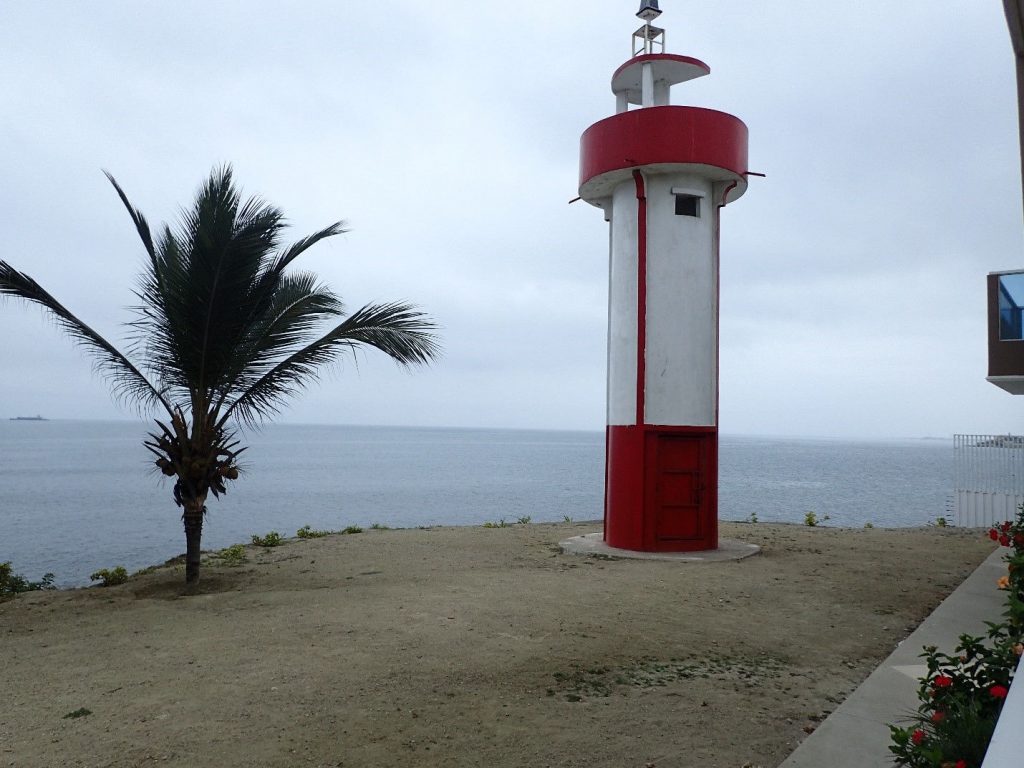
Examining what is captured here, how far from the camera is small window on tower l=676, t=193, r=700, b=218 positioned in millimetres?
12297

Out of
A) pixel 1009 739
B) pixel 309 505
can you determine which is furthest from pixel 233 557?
pixel 309 505

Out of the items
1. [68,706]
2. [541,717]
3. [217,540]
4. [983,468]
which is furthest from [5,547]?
[983,468]

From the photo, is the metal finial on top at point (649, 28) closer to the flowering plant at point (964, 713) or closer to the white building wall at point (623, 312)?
the white building wall at point (623, 312)

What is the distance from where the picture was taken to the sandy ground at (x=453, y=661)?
4.48m

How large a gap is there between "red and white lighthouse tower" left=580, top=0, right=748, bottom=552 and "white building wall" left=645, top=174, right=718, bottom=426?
16 mm

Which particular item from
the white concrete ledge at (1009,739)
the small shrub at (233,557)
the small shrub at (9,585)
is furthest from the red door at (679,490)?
the white concrete ledge at (1009,739)

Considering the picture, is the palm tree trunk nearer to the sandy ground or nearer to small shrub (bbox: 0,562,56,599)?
the sandy ground

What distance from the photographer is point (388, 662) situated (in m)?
5.93

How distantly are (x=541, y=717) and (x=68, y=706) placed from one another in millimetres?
3141

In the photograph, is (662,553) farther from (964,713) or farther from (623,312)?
(964,713)

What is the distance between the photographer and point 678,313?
12.0m

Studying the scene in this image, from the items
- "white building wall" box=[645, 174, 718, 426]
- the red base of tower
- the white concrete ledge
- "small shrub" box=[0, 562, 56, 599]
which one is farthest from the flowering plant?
"small shrub" box=[0, 562, 56, 599]

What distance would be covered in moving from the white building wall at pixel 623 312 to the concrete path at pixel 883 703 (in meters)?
5.38

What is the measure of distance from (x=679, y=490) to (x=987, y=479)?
1034cm
